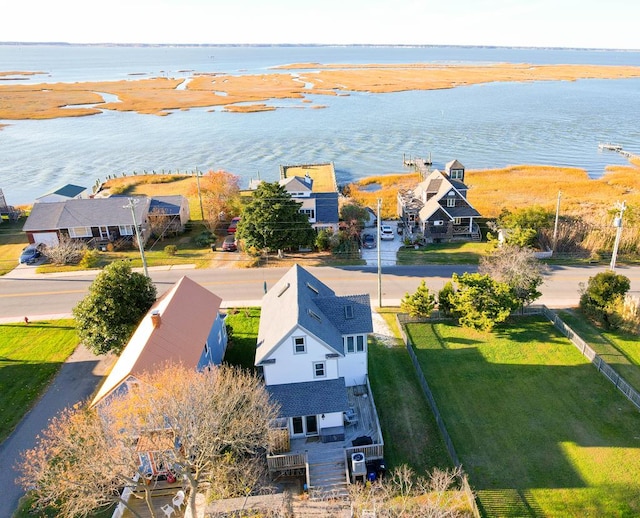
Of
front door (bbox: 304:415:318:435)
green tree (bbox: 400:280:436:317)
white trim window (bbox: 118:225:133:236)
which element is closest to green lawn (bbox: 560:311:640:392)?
green tree (bbox: 400:280:436:317)

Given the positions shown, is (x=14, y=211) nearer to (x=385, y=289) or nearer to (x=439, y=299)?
(x=385, y=289)

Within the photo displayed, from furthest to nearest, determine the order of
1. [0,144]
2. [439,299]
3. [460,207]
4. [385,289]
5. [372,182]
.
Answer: [0,144], [372,182], [460,207], [385,289], [439,299]

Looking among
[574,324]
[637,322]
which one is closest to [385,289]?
[574,324]

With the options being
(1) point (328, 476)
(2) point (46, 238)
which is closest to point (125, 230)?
(2) point (46, 238)

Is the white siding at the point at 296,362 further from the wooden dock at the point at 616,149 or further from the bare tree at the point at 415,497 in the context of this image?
the wooden dock at the point at 616,149

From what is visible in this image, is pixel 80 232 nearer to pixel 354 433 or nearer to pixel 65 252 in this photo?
pixel 65 252

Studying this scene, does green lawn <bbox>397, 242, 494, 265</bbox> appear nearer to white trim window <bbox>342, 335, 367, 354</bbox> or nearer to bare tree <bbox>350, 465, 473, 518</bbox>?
white trim window <bbox>342, 335, 367, 354</bbox>
